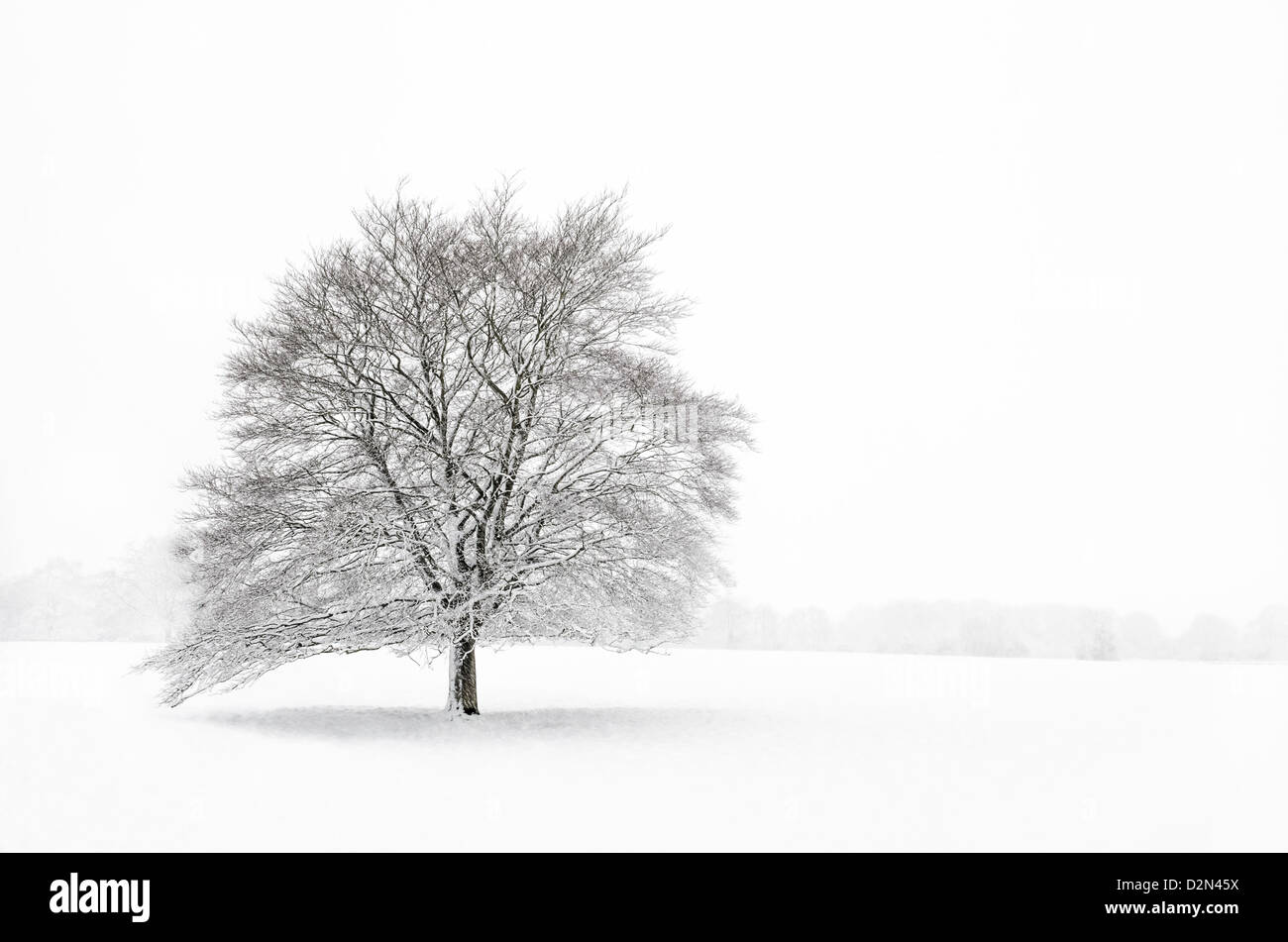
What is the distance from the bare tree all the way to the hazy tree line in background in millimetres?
35574

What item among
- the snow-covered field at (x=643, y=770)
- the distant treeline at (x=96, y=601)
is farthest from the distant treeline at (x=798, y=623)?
the snow-covered field at (x=643, y=770)

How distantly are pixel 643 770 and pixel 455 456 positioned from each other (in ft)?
19.9

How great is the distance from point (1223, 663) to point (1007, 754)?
28.0m

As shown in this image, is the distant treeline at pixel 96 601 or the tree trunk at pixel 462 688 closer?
the tree trunk at pixel 462 688

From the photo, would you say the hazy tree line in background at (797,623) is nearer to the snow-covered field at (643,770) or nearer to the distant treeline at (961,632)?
the distant treeline at (961,632)

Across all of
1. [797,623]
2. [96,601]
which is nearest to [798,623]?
[797,623]

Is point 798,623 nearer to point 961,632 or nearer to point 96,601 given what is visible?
point 961,632

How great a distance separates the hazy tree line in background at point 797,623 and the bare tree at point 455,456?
3557cm

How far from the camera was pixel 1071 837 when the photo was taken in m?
8.23

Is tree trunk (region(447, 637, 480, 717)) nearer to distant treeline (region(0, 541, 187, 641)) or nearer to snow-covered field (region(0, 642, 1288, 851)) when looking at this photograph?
snow-covered field (region(0, 642, 1288, 851))

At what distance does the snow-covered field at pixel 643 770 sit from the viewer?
26.4ft

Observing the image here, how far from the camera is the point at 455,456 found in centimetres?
1447
